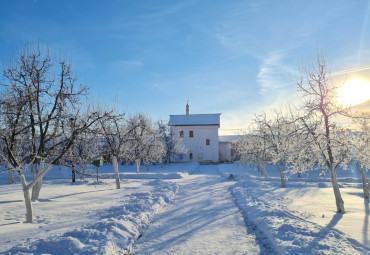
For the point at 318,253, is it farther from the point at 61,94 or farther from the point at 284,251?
the point at 61,94

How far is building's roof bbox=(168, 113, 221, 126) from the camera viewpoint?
4900cm

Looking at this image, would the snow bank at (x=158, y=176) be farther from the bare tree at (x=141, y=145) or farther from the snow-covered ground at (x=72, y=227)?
the snow-covered ground at (x=72, y=227)

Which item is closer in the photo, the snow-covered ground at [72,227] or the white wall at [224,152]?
the snow-covered ground at [72,227]

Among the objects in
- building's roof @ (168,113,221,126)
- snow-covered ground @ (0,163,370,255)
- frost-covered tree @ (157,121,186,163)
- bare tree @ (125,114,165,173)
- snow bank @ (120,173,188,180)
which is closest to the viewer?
snow-covered ground @ (0,163,370,255)

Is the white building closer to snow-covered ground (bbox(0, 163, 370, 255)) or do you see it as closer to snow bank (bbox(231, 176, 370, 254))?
snow-covered ground (bbox(0, 163, 370, 255))

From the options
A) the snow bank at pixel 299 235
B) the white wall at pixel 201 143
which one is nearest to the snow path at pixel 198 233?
the snow bank at pixel 299 235

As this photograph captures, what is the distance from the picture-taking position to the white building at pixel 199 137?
47.6m

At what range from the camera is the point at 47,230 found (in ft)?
24.1

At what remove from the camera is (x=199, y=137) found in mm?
48219

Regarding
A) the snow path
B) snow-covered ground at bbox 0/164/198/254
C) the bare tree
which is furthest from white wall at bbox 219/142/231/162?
the snow path

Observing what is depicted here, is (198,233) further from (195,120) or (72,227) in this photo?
(195,120)

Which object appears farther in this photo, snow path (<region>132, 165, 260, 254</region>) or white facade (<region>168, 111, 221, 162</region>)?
white facade (<region>168, 111, 221, 162</region>)

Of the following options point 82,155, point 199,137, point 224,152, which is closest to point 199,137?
point 199,137

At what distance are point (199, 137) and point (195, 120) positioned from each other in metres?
4.07
